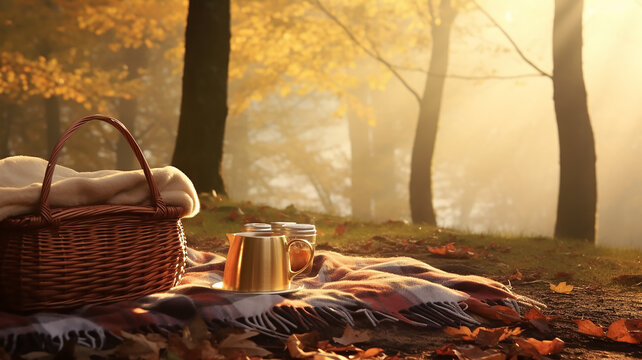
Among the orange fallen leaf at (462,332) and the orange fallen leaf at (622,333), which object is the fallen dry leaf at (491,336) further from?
the orange fallen leaf at (622,333)

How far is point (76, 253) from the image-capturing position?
84.7 inches

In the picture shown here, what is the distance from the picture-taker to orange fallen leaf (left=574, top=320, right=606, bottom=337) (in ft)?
7.80

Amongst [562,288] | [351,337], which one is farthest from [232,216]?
[351,337]

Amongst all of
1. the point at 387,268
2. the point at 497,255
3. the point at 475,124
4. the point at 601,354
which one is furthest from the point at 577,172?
the point at 475,124

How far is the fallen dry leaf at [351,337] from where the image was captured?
209cm

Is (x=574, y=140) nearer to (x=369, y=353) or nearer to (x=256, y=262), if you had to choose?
(x=256, y=262)

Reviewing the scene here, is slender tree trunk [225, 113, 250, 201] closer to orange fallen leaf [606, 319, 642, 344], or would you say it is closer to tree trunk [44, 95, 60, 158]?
tree trunk [44, 95, 60, 158]

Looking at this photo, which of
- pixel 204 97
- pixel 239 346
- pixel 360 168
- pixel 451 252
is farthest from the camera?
pixel 360 168

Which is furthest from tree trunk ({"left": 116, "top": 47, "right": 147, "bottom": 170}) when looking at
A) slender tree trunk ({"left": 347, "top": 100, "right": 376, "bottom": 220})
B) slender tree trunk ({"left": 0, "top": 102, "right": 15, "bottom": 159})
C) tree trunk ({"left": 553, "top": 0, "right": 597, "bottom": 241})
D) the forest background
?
tree trunk ({"left": 553, "top": 0, "right": 597, "bottom": 241})

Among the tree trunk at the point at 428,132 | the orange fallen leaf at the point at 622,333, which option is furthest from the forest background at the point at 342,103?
the orange fallen leaf at the point at 622,333

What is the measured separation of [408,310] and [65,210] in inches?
55.4

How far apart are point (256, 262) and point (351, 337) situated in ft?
1.62

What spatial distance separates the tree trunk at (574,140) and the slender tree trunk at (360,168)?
10.5m

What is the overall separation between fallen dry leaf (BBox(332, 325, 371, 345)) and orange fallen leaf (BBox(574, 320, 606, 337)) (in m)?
0.91
